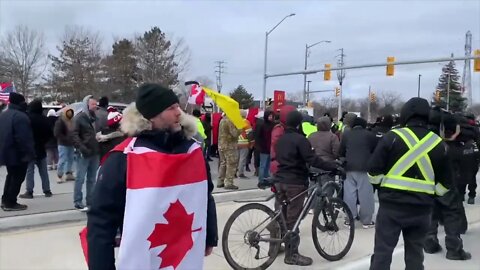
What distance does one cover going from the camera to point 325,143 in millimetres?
8086

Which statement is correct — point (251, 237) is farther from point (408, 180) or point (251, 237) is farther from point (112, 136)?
point (112, 136)

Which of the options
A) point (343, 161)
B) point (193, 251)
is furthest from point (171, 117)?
point (343, 161)

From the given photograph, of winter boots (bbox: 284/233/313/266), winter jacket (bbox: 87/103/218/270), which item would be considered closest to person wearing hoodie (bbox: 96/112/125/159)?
winter boots (bbox: 284/233/313/266)

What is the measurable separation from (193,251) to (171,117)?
0.73 metres

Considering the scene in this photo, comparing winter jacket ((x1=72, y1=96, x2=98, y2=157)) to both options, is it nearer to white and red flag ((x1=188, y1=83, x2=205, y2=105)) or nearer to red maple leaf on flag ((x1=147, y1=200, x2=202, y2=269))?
white and red flag ((x1=188, y1=83, x2=205, y2=105))

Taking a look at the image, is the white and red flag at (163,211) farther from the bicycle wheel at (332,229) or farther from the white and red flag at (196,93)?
the white and red flag at (196,93)

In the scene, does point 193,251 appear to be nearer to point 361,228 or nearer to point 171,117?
point 171,117

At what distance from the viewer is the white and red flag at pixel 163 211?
2.34 meters

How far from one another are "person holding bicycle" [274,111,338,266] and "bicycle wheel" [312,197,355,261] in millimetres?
287

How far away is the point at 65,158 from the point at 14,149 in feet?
10.2

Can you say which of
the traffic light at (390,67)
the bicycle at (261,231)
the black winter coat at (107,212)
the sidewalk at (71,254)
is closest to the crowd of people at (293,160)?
the black winter coat at (107,212)

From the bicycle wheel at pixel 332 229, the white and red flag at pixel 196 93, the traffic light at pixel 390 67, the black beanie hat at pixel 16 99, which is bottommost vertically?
the bicycle wheel at pixel 332 229

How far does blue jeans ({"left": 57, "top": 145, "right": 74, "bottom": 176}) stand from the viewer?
34.3 ft

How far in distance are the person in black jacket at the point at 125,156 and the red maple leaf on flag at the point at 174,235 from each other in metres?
0.19
